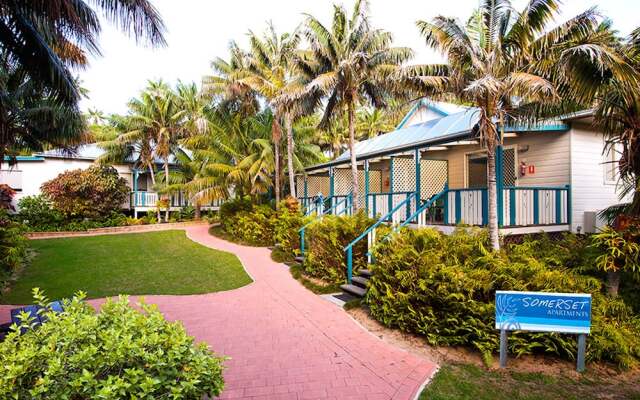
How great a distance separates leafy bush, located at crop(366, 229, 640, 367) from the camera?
5.15 m

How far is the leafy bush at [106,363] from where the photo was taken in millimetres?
2412

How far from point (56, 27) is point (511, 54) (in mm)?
9773

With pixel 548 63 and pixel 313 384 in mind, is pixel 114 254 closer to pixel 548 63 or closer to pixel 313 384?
pixel 313 384

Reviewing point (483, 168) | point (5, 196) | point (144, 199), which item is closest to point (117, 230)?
point (144, 199)

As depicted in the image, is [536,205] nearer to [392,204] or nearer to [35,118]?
[392,204]

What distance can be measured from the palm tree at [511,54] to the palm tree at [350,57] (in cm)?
465

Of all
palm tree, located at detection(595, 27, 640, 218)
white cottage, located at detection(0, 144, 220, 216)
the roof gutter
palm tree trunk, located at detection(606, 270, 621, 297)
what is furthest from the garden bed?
palm tree, located at detection(595, 27, 640, 218)

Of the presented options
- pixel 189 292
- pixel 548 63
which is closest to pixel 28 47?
pixel 189 292

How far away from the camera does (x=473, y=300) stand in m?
5.57

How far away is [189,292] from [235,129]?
40.0 feet

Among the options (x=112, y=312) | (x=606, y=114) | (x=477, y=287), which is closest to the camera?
(x=112, y=312)

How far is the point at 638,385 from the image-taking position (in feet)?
14.9

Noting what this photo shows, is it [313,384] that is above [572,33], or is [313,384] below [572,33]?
below

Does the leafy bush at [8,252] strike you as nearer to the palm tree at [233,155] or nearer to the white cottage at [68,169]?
the palm tree at [233,155]
